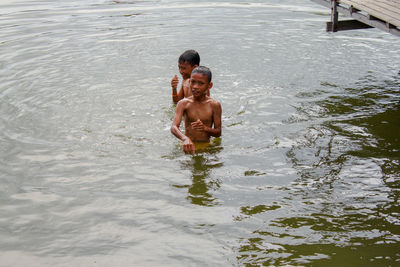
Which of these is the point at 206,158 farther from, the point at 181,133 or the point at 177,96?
the point at 177,96

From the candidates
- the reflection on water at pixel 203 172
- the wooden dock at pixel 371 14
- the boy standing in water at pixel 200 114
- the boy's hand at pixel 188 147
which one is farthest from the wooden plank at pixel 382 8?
the boy's hand at pixel 188 147

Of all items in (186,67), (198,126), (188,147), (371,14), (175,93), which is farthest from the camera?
(371,14)

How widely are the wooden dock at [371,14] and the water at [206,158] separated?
33.0 inches

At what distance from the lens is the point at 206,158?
6090 mm

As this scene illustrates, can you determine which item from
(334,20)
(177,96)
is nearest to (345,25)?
(334,20)

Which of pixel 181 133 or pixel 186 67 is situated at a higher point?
pixel 186 67

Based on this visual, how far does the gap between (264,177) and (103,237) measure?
1.97 metres

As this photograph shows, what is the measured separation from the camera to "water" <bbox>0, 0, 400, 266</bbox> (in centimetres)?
441

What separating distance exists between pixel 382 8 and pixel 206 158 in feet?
15.5

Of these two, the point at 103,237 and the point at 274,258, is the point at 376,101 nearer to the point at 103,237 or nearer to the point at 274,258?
the point at 274,258

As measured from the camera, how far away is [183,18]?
1495 centimetres

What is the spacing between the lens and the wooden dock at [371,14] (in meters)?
7.90

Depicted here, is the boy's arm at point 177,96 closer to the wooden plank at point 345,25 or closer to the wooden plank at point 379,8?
the wooden plank at point 379,8

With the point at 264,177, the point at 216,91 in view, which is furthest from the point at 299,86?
the point at 264,177
